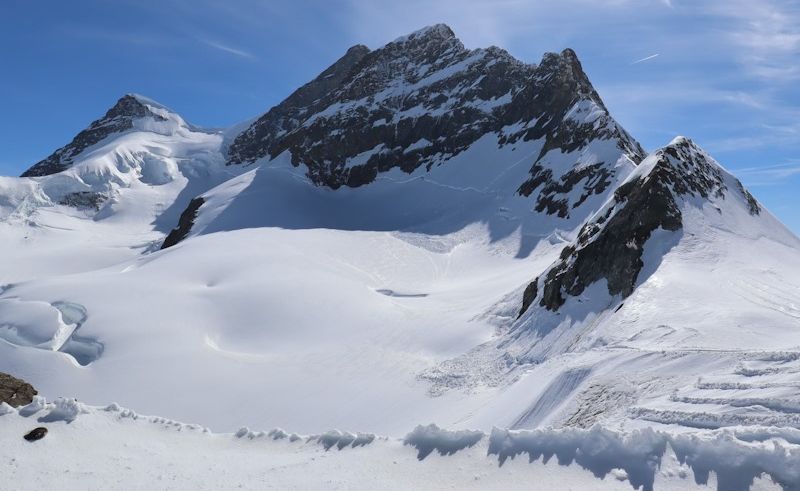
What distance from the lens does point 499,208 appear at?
213 ft

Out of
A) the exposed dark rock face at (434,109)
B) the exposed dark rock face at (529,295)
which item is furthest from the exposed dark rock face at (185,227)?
the exposed dark rock face at (529,295)

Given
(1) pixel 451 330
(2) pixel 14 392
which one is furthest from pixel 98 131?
(2) pixel 14 392

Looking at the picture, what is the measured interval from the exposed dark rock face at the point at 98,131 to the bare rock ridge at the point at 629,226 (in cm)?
13965

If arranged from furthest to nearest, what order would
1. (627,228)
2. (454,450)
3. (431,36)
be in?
1. (431,36)
2. (627,228)
3. (454,450)

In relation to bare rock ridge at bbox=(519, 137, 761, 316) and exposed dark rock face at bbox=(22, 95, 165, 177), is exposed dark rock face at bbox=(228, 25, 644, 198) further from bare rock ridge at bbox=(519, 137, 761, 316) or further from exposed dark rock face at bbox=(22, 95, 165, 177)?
exposed dark rock face at bbox=(22, 95, 165, 177)

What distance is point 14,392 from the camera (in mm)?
10758

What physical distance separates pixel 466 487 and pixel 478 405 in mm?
12637

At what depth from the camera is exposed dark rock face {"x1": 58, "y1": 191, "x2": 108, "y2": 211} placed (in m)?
107

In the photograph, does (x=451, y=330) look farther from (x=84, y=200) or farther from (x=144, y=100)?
(x=144, y=100)

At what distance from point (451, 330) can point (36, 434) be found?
74.5 ft

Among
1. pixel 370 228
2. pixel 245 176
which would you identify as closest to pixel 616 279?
pixel 370 228

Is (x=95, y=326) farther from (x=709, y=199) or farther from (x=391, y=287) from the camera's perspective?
(x=709, y=199)

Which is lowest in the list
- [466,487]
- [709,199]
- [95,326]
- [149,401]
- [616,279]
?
[149,401]

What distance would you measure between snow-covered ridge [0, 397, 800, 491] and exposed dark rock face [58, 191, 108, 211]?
110089 mm
